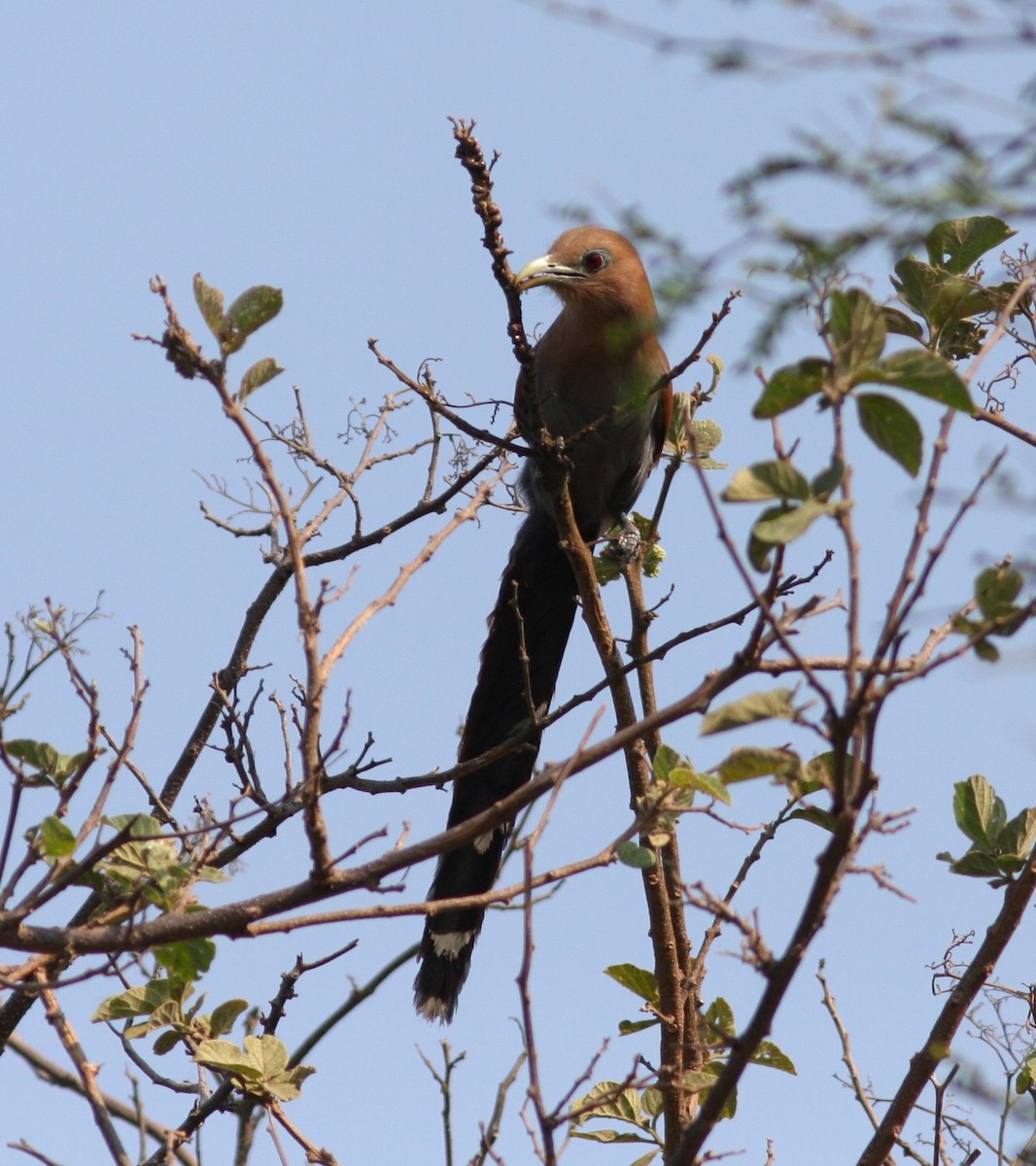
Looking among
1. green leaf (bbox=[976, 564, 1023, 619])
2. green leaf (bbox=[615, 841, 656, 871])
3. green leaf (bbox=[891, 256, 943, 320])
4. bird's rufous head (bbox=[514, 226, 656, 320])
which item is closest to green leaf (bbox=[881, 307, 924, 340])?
green leaf (bbox=[891, 256, 943, 320])

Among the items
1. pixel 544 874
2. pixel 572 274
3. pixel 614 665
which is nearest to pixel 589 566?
pixel 614 665

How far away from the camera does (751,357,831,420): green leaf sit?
2.02m

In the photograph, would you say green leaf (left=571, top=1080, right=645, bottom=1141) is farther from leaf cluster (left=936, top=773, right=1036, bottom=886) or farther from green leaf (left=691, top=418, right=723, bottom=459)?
green leaf (left=691, top=418, right=723, bottom=459)

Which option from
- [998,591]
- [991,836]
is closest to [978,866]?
[991,836]

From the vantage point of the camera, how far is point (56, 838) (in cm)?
258

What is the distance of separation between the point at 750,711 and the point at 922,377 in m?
0.56

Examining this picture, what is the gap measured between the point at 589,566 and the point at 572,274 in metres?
2.12

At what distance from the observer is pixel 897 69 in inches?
74.5

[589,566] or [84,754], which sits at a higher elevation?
[589,566]

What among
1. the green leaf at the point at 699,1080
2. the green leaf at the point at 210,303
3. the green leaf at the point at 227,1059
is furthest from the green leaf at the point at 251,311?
the green leaf at the point at 699,1080

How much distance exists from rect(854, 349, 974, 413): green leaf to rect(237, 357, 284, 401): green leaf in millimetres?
1161

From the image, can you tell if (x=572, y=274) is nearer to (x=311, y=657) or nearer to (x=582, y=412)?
(x=582, y=412)

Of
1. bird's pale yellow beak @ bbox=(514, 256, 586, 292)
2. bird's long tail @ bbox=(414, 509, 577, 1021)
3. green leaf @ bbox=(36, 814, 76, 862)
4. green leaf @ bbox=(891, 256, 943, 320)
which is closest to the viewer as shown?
green leaf @ bbox=(36, 814, 76, 862)

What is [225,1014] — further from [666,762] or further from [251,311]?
[251,311]
